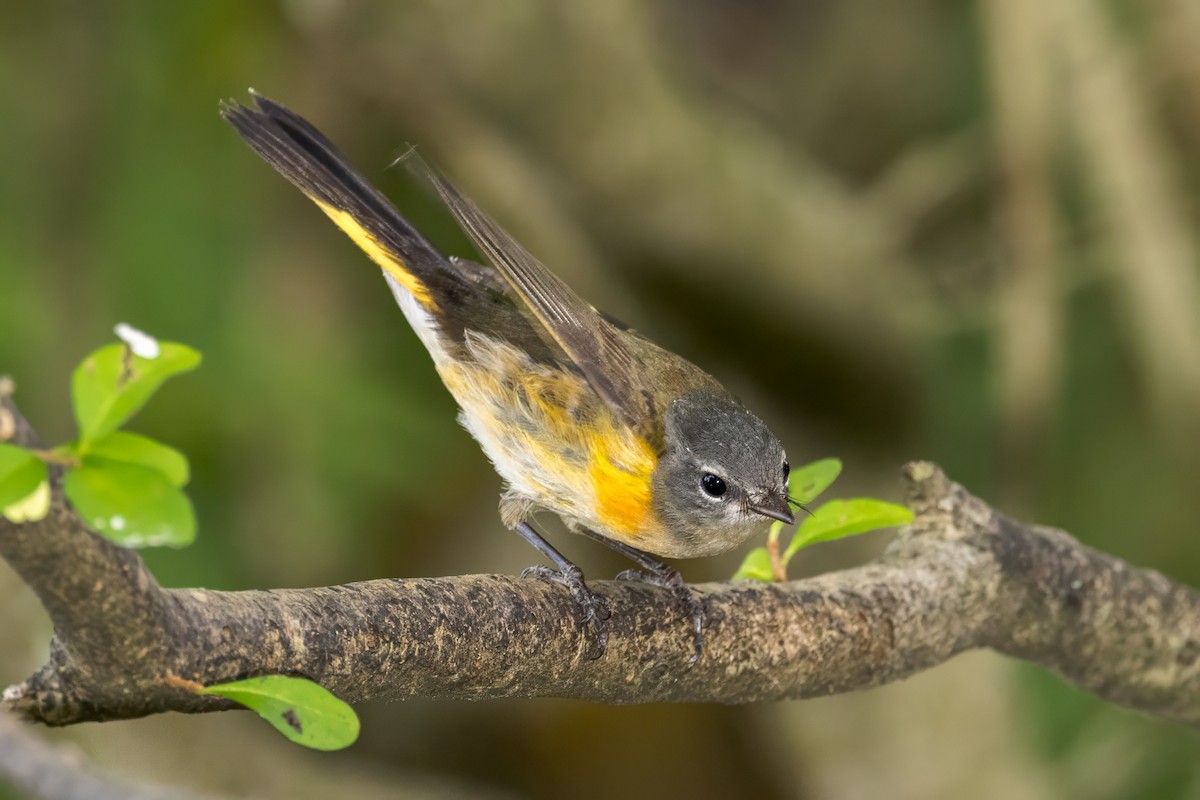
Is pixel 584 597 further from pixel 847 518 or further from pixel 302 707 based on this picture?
pixel 302 707

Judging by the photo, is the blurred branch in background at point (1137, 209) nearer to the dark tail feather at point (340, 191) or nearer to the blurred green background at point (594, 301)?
the blurred green background at point (594, 301)

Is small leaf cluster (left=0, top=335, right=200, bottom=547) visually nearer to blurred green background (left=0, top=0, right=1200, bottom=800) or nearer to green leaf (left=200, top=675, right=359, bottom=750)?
green leaf (left=200, top=675, right=359, bottom=750)

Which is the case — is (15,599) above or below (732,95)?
below

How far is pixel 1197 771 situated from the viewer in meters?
Result: 4.62

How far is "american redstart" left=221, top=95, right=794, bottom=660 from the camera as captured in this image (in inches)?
107

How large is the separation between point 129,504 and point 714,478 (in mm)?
1619

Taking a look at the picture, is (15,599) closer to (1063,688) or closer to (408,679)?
(408,679)

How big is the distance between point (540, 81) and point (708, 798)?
3128 millimetres

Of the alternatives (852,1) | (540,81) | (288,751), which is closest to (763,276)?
(540,81)

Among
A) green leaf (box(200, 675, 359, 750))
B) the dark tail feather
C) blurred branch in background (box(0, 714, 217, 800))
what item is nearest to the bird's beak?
the dark tail feather

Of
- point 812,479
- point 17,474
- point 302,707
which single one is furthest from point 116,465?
point 812,479

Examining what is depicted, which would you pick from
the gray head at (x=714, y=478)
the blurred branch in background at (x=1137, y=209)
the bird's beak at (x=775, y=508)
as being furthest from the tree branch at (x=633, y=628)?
the blurred branch in background at (x=1137, y=209)

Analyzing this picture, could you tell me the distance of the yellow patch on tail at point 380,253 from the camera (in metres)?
2.83

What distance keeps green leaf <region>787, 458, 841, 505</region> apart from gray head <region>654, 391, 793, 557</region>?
0.15 metres
